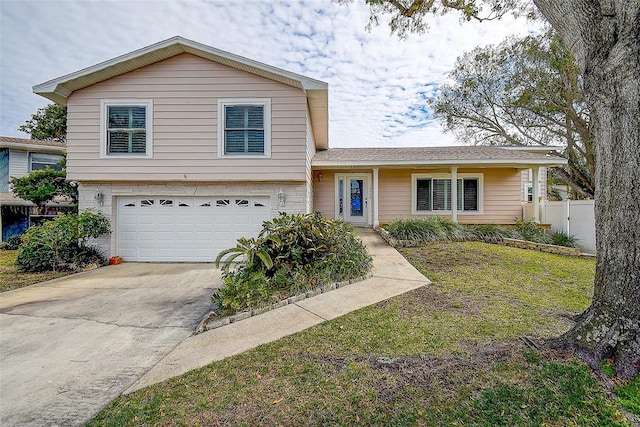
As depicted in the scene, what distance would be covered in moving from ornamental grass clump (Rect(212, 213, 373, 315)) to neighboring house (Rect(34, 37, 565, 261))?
2.72 m

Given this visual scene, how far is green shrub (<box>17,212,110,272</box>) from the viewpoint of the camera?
7543 millimetres

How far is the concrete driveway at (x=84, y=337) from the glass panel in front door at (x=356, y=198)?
23.4ft

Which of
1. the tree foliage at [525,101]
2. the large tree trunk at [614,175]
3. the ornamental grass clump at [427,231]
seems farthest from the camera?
the tree foliage at [525,101]

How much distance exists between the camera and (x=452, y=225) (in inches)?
381

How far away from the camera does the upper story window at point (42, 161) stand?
44.8 feet

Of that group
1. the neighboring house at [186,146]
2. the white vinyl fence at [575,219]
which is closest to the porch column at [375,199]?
the neighboring house at [186,146]

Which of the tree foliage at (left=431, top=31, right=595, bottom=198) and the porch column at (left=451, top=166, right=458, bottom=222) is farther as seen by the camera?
the tree foliage at (left=431, top=31, right=595, bottom=198)

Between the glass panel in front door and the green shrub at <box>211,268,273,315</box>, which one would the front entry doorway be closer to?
the glass panel in front door

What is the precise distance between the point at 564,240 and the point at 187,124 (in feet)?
38.5

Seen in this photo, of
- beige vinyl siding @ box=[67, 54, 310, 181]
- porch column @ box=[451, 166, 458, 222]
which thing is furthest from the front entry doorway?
beige vinyl siding @ box=[67, 54, 310, 181]

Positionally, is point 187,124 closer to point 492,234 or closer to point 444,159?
point 444,159

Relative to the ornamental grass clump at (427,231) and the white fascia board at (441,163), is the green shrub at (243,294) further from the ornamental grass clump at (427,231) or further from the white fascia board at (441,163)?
the white fascia board at (441,163)

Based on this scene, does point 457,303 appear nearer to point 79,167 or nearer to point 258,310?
point 258,310

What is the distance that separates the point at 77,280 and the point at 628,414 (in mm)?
8951
